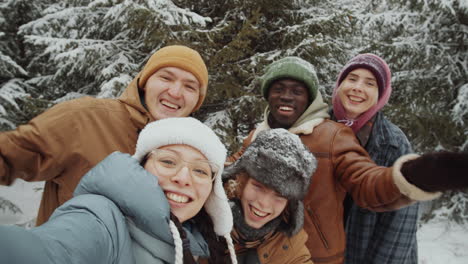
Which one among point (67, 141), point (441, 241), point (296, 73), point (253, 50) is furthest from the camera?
point (441, 241)

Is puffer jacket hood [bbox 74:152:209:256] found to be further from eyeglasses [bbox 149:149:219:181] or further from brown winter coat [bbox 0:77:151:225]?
brown winter coat [bbox 0:77:151:225]

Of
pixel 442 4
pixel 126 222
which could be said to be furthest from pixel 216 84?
pixel 442 4

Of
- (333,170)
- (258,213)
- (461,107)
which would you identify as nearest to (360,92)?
(333,170)

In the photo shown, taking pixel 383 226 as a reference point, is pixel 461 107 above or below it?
above

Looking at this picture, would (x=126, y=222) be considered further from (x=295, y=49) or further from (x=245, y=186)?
(x=295, y=49)

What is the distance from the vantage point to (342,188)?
2.41m

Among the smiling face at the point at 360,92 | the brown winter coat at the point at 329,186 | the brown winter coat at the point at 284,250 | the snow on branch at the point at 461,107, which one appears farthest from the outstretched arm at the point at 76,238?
the snow on branch at the point at 461,107

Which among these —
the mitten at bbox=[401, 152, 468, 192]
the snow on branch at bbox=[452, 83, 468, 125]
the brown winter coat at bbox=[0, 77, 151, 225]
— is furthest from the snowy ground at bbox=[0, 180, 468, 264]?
the mitten at bbox=[401, 152, 468, 192]

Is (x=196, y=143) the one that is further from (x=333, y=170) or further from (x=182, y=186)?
(x=333, y=170)

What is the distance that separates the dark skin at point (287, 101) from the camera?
268 cm

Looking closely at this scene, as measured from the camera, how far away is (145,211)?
1254mm

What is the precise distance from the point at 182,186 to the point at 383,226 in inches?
90.8

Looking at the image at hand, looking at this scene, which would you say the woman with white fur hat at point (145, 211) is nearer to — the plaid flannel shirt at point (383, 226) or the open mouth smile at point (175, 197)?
the open mouth smile at point (175, 197)

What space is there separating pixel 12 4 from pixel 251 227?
34.4 feet
